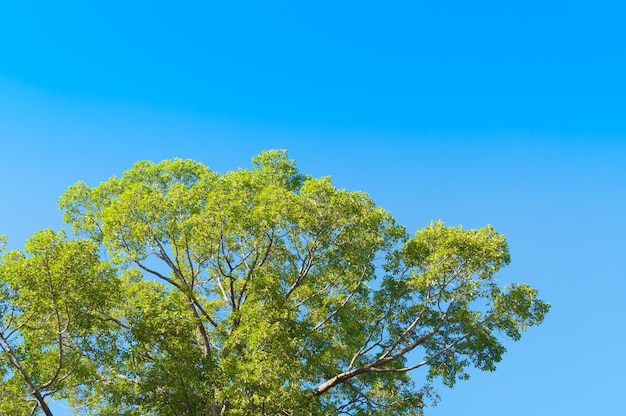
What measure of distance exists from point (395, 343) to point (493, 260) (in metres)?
3.36

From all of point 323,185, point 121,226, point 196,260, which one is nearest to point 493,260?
point 323,185

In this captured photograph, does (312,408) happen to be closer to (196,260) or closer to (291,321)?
(291,321)

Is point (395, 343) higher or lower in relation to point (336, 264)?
lower

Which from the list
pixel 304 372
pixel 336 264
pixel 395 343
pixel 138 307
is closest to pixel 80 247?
pixel 138 307

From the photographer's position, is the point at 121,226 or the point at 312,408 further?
the point at 121,226

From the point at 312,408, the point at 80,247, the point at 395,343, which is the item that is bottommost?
the point at 312,408

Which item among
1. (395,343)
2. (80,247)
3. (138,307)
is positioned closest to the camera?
(80,247)

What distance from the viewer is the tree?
14781 mm

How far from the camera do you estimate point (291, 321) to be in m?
15.6

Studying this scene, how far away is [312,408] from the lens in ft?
49.6

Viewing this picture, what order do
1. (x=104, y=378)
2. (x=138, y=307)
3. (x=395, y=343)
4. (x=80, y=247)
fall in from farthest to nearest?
1. (x=395, y=343)
2. (x=104, y=378)
3. (x=138, y=307)
4. (x=80, y=247)

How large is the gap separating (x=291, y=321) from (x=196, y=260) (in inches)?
147

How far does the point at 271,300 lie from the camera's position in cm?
1572

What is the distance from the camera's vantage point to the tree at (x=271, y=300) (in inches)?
582
